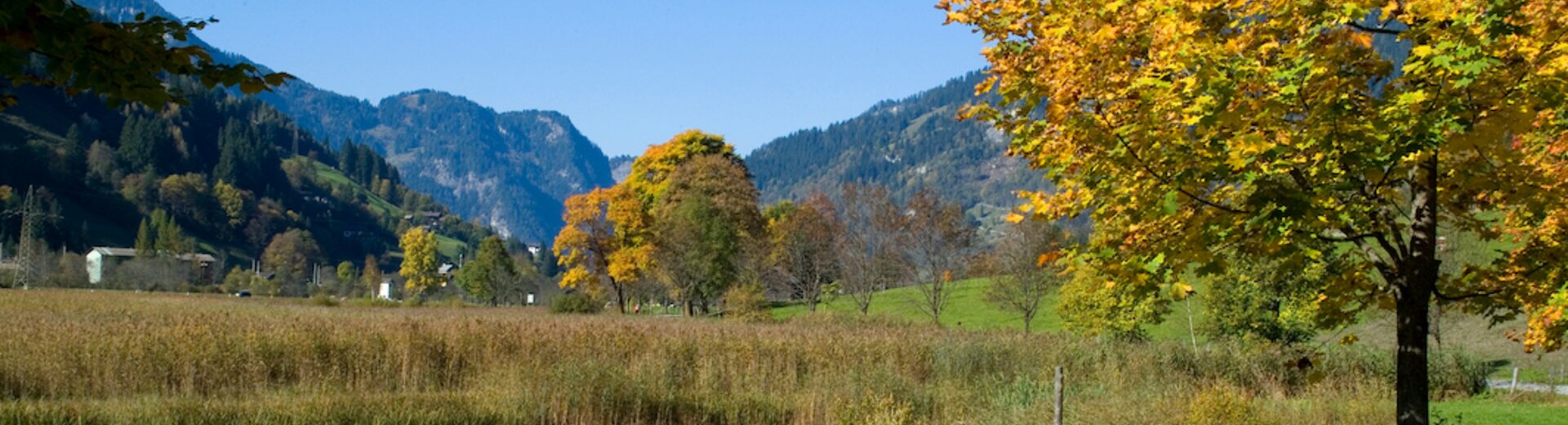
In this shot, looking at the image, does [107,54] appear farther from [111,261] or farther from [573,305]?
[111,261]

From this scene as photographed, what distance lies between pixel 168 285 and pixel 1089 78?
313 ft

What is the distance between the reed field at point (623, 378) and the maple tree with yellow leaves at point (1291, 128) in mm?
3508

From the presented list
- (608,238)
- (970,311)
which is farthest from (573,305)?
(970,311)

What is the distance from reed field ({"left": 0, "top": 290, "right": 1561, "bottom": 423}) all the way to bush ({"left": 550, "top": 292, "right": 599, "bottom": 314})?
30.8 meters

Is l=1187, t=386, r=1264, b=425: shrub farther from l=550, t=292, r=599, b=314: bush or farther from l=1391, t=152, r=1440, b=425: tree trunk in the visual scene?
l=550, t=292, r=599, b=314: bush

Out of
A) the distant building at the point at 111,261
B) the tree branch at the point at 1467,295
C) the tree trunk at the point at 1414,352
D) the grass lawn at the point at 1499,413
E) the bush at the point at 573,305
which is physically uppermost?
the distant building at the point at 111,261

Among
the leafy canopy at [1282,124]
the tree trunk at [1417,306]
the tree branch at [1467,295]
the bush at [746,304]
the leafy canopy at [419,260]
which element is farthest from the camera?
the leafy canopy at [419,260]

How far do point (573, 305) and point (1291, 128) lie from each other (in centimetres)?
4938

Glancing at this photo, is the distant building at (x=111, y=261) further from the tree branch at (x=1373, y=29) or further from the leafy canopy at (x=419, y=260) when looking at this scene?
the tree branch at (x=1373, y=29)

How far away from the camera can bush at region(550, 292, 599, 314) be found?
175 feet

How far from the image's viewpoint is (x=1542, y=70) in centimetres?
602

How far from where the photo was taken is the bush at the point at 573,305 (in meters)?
53.4

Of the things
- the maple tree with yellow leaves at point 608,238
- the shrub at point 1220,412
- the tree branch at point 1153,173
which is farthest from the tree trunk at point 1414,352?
the maple tree with yellow leaves at point 608,238

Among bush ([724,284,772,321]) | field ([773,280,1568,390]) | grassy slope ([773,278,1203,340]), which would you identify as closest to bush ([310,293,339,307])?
grassy slope ([773,278,1203,340])
